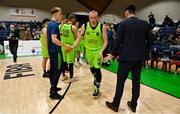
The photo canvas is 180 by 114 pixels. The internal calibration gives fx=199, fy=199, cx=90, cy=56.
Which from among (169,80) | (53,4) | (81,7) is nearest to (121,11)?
(81,7)

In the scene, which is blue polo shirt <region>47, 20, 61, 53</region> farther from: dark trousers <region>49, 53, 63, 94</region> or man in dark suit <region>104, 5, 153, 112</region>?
man in dark suit <region>104, 5, 153, 112</region>

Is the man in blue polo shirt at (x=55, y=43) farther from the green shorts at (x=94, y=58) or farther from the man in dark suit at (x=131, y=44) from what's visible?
Result: the man in dark suit at (x=131, y=44)

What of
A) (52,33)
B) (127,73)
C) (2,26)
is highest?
(2,26)

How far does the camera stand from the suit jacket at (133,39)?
2881mm

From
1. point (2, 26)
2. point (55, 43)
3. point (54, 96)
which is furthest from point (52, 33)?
point (2, 26)

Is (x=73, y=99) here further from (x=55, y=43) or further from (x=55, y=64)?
(x=55, y=43)

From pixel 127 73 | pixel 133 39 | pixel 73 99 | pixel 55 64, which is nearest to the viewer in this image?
pixel 133 39

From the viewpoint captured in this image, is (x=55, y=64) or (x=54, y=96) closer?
(x=55, y=64)

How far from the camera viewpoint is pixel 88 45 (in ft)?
12.2

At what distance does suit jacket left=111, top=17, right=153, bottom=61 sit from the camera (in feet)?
9.45

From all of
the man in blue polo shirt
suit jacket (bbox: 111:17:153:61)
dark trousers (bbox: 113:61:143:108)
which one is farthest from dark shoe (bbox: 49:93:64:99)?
suit jacket (bbox: 111:17:153:61)

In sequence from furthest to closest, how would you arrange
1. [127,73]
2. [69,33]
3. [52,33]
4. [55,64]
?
[69,33] → [55,64] → [52,33] → [127,73]

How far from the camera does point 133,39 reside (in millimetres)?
2893

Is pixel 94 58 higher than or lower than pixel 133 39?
lower
